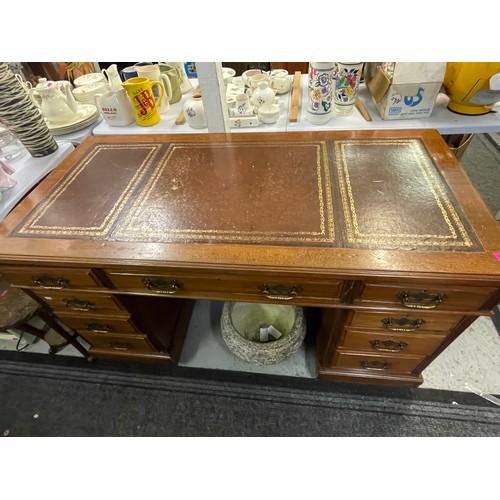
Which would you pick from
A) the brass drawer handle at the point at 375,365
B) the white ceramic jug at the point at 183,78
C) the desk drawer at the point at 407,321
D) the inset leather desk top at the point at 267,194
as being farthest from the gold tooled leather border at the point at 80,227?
the brass drawer handle at the point at 375,365

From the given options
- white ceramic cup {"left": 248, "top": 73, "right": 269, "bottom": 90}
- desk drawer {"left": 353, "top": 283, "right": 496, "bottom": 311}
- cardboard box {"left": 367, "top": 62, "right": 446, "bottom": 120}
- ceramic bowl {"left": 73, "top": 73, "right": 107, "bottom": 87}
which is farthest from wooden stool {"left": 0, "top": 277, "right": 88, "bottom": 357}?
cardboard box {"left": 367, "top": 62, "right": 446, "bottom": 120}

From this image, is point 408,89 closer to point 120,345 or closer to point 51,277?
point 51,277

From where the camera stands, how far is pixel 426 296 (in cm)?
69

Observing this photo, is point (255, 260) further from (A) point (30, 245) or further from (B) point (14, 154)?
(B) point (14, 154)

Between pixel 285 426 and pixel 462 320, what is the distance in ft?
2.43

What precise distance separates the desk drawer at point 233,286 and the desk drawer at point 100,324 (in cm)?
26

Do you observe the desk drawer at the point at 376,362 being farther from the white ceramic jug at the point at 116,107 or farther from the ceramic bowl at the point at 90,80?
the ceramic bowl at the point at 90,80

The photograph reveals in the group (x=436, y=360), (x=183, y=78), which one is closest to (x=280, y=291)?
(x=436, y=360)

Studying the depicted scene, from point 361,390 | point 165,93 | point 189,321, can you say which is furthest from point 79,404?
point 165,93

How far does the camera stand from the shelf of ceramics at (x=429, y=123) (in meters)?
1.12

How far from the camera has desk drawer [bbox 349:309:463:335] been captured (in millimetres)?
771

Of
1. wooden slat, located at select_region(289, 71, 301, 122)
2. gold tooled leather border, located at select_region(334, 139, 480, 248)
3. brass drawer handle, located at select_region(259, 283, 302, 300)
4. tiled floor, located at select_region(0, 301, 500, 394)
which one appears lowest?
tiled floor, located at select_region(0, 301, 500, 394)

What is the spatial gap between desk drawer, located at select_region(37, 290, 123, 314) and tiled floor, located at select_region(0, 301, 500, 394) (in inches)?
19.5

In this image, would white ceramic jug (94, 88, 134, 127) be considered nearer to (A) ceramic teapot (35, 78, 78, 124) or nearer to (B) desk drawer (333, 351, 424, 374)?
(A) ceramic teapot (35, 78, 78, 124)
